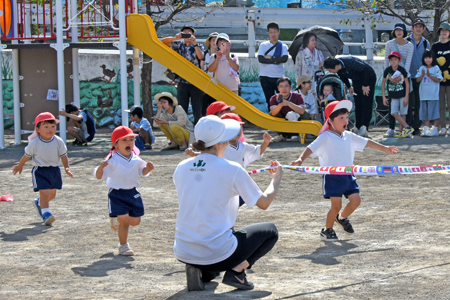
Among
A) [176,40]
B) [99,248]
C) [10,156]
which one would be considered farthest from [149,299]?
[176,40]

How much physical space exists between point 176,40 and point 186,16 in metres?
8.81

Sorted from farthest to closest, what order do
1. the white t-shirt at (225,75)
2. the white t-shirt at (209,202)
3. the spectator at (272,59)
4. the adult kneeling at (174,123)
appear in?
the spectator at (272,59) < the white t-shirt at (225,75) < the adult kneeling at (174,123) < the white t-shirt at (209,202)

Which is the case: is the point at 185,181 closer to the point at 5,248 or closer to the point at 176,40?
the point at 5,248

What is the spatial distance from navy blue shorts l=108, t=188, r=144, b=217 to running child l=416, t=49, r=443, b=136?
907cm

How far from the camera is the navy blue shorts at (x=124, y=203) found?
654 centimetres

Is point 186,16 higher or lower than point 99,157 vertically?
higher

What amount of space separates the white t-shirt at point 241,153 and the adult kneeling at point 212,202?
181 centimetres

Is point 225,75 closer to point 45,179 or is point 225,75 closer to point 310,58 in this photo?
point 310,58

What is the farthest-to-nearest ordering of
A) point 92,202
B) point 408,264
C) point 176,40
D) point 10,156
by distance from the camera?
point 176,40
point 10,156
point 92,202
point 408,264

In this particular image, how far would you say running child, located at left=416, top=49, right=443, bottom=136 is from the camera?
14156mm

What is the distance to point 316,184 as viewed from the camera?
9852mm

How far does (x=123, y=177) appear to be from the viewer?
21.5 ft

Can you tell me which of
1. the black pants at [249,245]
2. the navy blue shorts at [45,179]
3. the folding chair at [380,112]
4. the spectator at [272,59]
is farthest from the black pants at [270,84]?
the black pants at [249,245]

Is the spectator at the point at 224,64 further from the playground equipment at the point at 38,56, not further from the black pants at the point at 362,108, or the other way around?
the black pants at the point at 362,108
